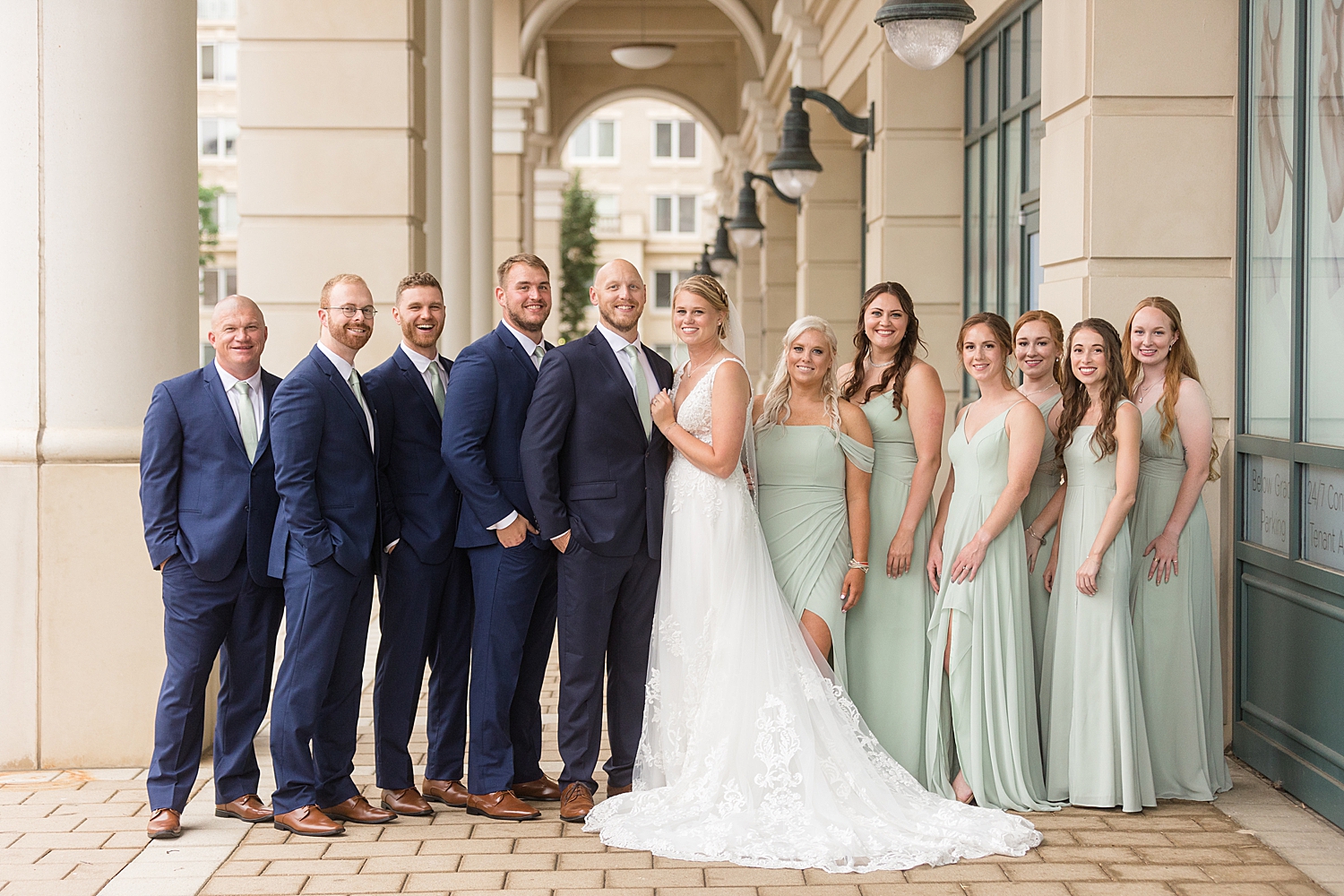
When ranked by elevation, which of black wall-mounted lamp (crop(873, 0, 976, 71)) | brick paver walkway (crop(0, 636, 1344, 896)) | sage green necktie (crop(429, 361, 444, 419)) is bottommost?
brick paver walkway (crop(0, 636, 1344, 896))

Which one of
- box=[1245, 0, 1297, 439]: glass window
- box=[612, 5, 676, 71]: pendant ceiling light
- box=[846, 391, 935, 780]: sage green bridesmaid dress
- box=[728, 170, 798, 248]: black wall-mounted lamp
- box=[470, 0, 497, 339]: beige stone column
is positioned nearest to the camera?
box=[846, 391, 935, 780]: sage green bridesmaid dress

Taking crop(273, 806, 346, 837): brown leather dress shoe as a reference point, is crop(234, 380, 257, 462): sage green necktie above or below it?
above

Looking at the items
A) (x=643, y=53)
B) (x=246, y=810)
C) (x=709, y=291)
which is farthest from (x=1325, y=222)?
(x=643, y=53)

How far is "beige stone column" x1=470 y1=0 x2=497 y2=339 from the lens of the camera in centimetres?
1254

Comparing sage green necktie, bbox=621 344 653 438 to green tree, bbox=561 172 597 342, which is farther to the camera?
green tree, bbox=561 172 597 342

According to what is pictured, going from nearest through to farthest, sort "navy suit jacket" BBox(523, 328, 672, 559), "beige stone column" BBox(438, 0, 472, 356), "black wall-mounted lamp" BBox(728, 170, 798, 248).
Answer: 1. "navy suit jacket" BBox(523, 328, 672, 559)
2. "beige stone column" BBox(438, 0, 472, 356)
3. "black wall-mounted lamp" BBox(728, 170, 798, 248)

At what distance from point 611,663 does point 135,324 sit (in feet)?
8.06

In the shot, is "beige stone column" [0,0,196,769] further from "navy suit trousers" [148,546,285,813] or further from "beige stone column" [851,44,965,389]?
"beige stone column" [851,44,965,389]

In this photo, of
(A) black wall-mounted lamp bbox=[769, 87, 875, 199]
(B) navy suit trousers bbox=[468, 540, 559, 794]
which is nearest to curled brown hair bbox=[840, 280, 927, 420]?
(B) navy suit trousers bbox=[468, 540, 559, 794]

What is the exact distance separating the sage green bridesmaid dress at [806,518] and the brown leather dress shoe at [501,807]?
4.08 feet

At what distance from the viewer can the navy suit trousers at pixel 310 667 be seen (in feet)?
14.8

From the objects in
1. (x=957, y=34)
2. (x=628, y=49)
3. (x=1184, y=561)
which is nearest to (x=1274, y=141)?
(x=957, y=34)

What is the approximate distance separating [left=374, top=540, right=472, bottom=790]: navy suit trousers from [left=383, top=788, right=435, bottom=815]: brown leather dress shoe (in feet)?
0.08

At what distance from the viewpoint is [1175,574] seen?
5.02 meters
